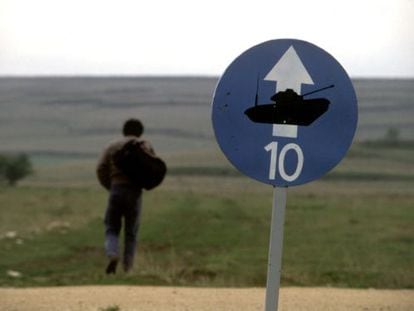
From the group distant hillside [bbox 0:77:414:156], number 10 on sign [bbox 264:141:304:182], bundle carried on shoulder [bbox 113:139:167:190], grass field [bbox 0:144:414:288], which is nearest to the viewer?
number 10 on sign [bbox 264:141:304:182]

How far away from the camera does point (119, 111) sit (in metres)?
146

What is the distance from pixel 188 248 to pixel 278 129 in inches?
591

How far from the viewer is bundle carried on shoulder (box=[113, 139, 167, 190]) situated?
33.1 feet

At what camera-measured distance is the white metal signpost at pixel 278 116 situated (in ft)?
15.8

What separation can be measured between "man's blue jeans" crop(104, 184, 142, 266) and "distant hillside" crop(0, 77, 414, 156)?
3971 inches

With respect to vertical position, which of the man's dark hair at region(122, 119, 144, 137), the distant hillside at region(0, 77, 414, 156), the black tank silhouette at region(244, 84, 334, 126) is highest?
the black tank silhouette at region(244, 84, 334, 126)

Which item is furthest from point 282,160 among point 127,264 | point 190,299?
point 127,264

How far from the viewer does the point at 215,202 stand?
112ft

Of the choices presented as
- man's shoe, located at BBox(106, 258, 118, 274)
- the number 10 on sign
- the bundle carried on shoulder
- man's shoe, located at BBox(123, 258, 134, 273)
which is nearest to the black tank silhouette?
the number 10 on sign

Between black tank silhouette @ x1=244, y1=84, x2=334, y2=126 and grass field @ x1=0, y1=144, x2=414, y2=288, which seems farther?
grass field @ x1=0, y1=144, x2=414, y2=288

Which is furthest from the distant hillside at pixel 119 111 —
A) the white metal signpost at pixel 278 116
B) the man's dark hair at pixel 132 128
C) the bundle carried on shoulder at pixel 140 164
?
the white metal signpost at pixel 278 116

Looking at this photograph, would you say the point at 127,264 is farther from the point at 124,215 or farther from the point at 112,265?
the point at 124,215

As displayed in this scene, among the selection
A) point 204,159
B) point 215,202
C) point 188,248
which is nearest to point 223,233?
point 188,248

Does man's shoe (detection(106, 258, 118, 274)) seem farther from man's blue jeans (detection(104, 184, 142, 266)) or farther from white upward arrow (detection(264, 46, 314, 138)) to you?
white upward arrow (detection(264, 46, 314, 138))
